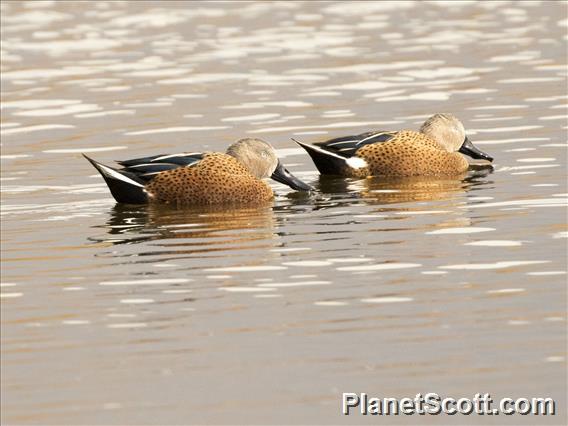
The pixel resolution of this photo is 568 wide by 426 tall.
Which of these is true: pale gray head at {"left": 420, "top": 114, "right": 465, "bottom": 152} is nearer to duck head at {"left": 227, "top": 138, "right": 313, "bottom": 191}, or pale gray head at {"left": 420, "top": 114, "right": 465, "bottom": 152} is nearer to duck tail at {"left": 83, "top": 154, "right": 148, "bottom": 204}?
duck head at {"left": 227, "top": 138, "right": 313, "bottom": 191}

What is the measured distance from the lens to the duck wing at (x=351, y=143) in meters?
13.9

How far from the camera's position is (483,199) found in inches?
477

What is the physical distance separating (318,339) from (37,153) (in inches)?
357

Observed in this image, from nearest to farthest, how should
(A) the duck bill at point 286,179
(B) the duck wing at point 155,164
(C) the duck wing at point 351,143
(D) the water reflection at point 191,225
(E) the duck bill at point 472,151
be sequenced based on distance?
1. (D) the water reflection at point 191,225
2. (B) the duck wing at point 155,164
3. (A) the duck bill at point 286,179
4. (C) the duck wing at point 351,143
5. (E) the duck bill at point 472,151

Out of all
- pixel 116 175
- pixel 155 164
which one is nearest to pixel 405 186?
pixel 155 164

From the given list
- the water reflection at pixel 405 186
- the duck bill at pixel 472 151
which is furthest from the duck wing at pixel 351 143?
the duck bill at pixel 472 151

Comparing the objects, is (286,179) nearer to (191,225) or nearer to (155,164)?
(155,164)

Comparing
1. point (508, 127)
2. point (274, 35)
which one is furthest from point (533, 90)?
point (274, 35)

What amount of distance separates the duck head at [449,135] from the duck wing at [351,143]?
1.69 feet

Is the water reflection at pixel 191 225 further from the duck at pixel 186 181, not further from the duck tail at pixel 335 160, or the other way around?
the duck tail at pixel 335 160

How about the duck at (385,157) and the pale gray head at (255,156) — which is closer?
the pale gray head at (255,156)

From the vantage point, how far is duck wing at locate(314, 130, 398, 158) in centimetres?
1391

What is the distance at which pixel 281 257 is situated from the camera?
31.8 feet

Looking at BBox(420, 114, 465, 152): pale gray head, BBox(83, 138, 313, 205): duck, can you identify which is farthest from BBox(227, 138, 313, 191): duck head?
BBox(420, 114, 465, 152): pale gray head
